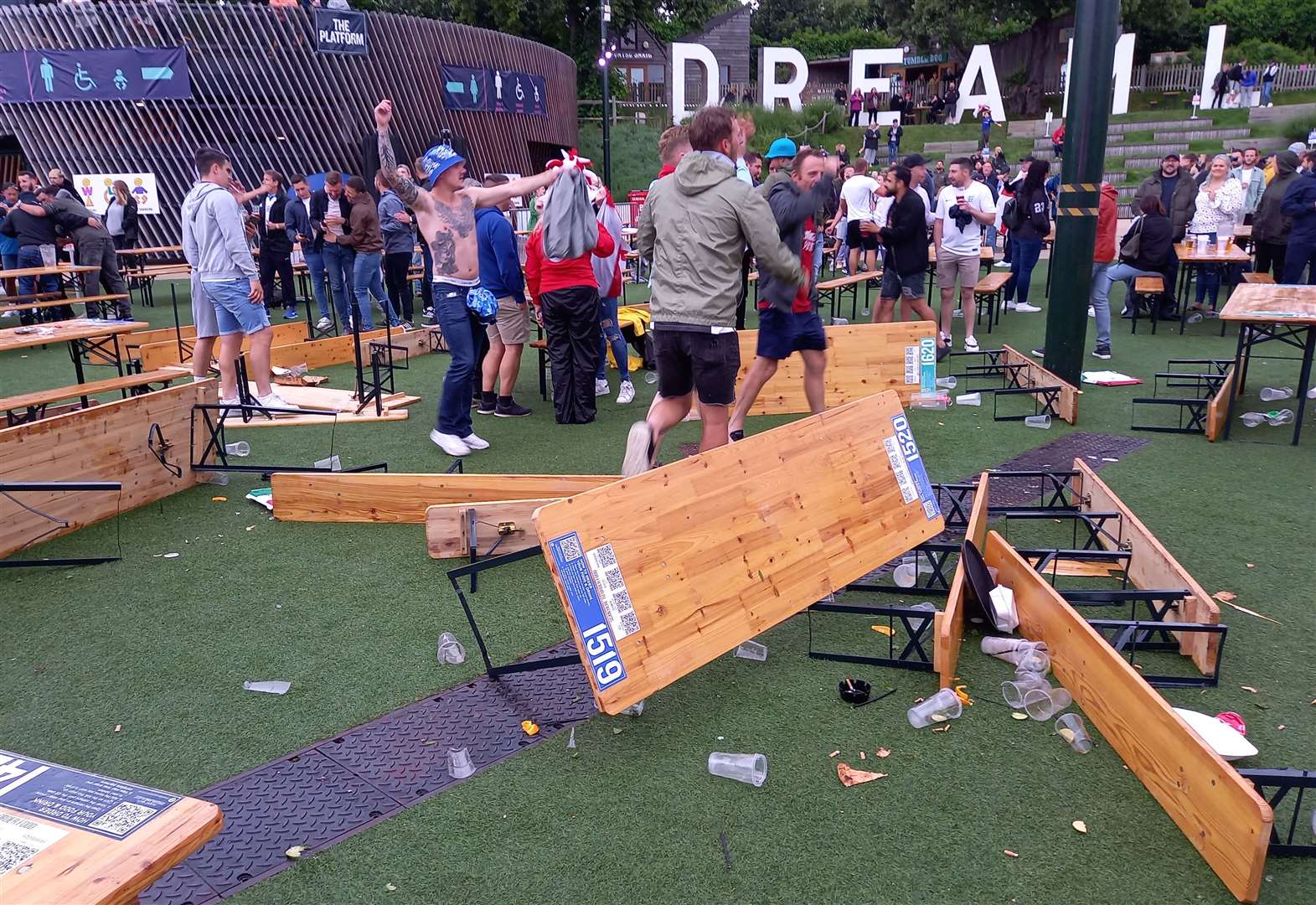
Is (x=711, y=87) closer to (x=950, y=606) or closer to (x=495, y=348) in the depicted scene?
(x=495, y=348)

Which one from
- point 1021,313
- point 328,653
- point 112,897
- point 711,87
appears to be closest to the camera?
point 112,897

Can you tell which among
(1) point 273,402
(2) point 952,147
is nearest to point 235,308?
(1) point 273,402

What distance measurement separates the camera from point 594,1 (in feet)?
137

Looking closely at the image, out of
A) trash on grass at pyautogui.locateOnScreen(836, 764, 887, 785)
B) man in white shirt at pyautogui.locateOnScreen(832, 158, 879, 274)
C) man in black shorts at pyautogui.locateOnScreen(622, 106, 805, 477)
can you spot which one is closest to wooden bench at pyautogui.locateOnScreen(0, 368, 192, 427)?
man in black shorts at pyautogui.locateOnScreen(622, 106, 805, 477)

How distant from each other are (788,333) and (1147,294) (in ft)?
25.7

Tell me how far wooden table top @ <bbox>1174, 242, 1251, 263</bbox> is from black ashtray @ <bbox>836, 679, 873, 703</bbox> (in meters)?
9.36

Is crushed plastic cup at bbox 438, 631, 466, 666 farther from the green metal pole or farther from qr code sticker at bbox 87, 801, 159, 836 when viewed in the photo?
the green metal pole

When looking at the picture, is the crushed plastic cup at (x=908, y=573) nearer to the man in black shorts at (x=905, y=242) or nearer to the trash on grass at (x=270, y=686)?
the trash on grass at (x=270, y=686)

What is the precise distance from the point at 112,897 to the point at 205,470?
5215 millimetres

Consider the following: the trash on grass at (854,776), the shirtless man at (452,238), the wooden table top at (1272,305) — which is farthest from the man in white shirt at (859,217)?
the trash on grass at (854,776)

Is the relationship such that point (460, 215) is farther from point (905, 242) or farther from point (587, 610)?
point (905, 242)

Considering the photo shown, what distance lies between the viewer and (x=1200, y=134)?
103 ft

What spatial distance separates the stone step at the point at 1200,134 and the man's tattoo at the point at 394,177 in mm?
32077

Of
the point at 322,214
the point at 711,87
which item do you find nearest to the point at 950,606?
the point at 322,214
